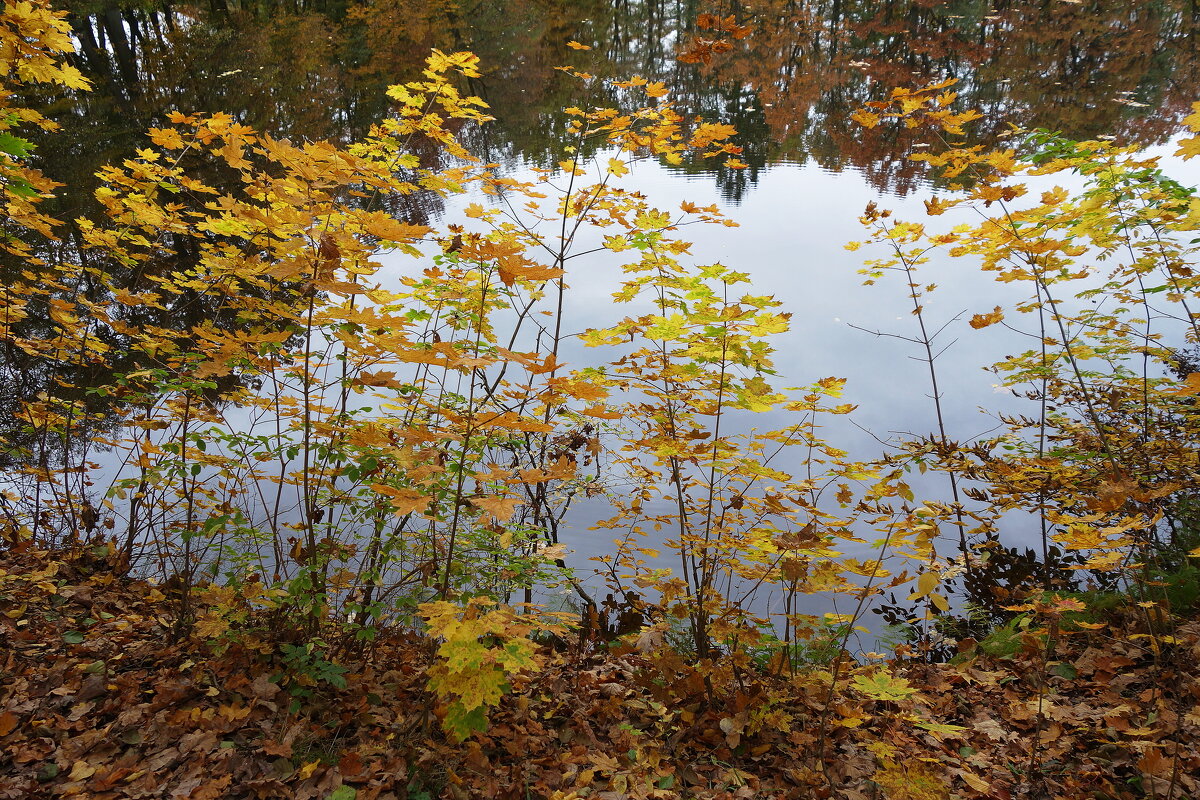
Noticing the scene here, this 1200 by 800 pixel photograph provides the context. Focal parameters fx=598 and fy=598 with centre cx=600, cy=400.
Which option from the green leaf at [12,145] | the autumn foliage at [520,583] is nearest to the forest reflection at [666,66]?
the autumn foliage at [520,583]

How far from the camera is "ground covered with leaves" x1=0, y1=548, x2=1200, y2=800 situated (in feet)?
6.72

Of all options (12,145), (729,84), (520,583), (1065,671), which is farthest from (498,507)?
(729,84)

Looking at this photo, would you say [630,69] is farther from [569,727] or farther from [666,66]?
[569,727]

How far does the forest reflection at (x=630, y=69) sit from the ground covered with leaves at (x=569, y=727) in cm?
505

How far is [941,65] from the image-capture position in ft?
52.1

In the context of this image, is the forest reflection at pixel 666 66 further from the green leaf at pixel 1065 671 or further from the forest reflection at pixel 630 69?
the green leaf at pixel 1065 671

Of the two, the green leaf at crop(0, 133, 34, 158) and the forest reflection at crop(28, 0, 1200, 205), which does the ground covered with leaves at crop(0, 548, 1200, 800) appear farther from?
the forest reflection at crop(28, 0, 1200, 205)

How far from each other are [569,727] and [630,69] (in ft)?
59.2

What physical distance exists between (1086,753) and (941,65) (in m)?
18.5

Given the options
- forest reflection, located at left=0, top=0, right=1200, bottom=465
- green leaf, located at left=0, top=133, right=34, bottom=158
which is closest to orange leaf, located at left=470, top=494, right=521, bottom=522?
green leaf, located at left=0, top=133, right=34, bottom=158

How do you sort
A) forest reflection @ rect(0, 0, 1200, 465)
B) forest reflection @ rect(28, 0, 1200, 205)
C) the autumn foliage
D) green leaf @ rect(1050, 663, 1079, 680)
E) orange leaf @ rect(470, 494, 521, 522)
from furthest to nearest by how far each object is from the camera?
forest reflection @ rect(28, 0, 1200, 205) < forest reflection @ rect(0, 0, 1200, 465) < green leaf @ rect(1050, 663, 1079, 680) < the autumn foliage < orange leaf @ rect(470, 494, 521, 522)

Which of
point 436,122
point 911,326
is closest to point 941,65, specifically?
point 911,326

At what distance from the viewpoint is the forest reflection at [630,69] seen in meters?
10.6

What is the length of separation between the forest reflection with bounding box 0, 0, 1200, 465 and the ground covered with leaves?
505cm
